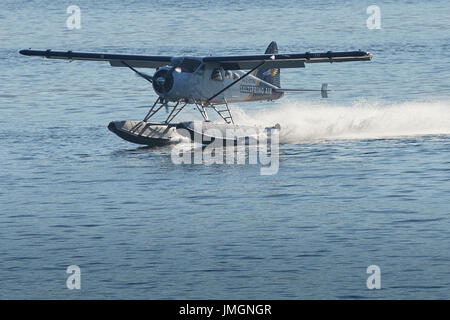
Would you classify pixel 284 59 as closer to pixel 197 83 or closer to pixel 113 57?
pixel 197 83

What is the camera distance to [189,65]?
26.0 m

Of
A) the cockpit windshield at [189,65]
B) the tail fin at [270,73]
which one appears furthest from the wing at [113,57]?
the tail fin at [270,73]

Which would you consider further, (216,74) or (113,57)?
(113,57)

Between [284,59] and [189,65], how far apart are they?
2.49 metres

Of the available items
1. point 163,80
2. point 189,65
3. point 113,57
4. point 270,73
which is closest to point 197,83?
point 189,65

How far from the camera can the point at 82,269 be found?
15070 mm

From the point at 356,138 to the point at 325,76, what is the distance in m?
21.2

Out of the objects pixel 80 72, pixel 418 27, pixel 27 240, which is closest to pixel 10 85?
pixel 80 72

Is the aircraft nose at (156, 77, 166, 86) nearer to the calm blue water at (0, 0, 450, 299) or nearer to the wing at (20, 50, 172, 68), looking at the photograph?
the calm blue water at (0, 0, 450, 299)

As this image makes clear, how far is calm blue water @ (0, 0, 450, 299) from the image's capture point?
48.0 feet

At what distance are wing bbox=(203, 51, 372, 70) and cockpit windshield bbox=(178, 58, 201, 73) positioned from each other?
24cm

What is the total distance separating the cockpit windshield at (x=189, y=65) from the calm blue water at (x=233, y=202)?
239cm

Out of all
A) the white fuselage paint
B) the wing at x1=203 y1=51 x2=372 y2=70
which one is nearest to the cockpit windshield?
the white fuselage paint

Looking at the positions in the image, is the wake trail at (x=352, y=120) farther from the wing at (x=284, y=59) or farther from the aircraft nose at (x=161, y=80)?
the aircraft nose at (x=161, y=80)
